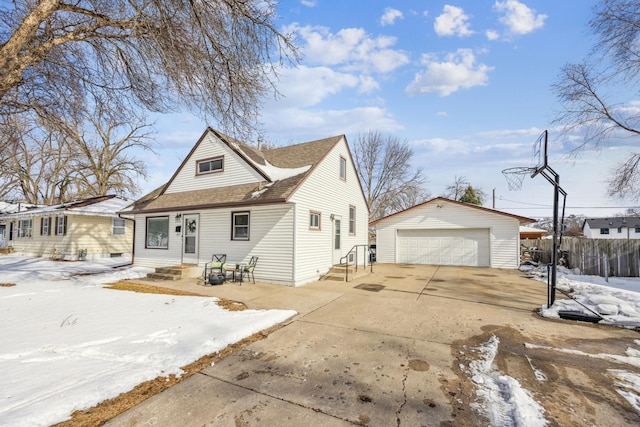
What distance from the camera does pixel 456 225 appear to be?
16.7 m

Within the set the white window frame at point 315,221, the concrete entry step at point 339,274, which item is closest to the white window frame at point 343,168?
the white window frame at point 315,221

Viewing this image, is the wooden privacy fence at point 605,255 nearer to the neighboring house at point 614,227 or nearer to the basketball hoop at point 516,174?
the basketball hoop at point 516,174

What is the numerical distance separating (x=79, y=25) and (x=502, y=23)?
10.7m

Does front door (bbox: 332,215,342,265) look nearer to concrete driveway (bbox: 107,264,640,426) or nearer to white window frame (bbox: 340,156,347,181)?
white window frame (bbox: 340,156,347,181)

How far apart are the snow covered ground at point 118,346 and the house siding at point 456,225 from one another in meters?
7.68

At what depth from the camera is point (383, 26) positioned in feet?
26.9

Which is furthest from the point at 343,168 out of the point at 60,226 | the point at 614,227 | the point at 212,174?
the point at 614,227

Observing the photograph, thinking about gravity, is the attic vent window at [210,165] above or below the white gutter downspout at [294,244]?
above

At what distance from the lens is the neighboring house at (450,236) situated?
51.4ft

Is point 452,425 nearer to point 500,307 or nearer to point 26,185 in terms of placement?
point 500,307

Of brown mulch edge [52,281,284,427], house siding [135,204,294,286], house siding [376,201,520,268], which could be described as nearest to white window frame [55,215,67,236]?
house siding [135,204,294,286]

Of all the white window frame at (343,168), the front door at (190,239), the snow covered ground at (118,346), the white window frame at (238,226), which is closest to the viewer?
the snow covered ground at (118,346)

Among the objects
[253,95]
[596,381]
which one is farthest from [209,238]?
[596,381]

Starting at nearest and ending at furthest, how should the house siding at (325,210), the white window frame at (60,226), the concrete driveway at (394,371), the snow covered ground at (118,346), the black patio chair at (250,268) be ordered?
the concrete driveway at (394,371) → the snow covered ground at (118,346) → the black patio chair at (250,268) → the house siding at (325,210) → the white window frame at (60,226)
